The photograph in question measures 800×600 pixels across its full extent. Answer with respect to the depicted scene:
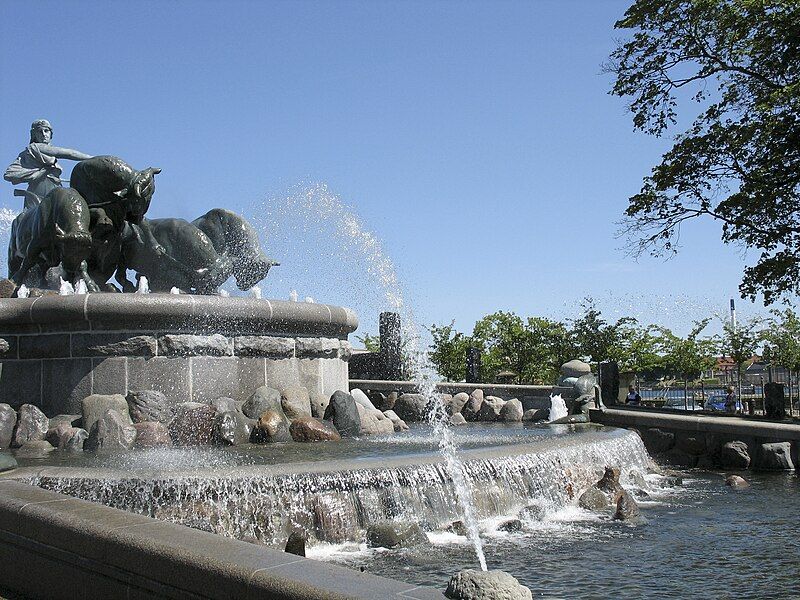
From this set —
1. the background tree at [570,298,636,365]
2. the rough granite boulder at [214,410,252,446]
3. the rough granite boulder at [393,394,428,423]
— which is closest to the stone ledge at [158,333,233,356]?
the rough granite boulder at [214,410,252,446]

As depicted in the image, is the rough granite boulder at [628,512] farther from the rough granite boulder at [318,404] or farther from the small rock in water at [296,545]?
the rough granite boulder at [318,404]

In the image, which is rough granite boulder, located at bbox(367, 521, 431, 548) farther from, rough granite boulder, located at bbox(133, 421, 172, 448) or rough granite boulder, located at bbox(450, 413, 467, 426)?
rough granite boulder, located at bbox(450, 413, 467, 426)

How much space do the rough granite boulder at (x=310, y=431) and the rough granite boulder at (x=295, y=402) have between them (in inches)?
14.4

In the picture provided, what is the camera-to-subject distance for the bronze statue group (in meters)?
13.1

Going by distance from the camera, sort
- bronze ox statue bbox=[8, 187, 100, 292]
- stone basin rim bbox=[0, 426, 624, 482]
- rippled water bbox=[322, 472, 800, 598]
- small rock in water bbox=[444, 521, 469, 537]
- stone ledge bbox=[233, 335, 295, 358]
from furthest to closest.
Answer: bronze ox statue bbox=[8, 187, 100, 292] → stone ledge bbox=[233, 335, 295, 358] → small rock in water bbox=[444, 521, 469, 537] → stone basin rim bbox=[0, 426, 624, 482] → rippled water bbox=[322, 472, 800, 598]

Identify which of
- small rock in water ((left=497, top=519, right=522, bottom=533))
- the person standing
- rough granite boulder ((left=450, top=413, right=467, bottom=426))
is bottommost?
small rock in water ((left=497, top=519, right=522, bottom=533))

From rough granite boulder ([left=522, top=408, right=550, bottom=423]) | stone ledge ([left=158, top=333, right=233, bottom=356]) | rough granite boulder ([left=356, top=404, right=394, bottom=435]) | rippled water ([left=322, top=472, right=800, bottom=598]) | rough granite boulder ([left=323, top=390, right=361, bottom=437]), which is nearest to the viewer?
rippled water ([left=322, top=472, right=800, bottom=598])

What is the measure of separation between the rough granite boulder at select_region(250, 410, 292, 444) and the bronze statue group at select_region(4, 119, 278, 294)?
3907mm

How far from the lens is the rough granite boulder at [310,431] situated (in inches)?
430

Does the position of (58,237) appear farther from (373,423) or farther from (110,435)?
(373,423)

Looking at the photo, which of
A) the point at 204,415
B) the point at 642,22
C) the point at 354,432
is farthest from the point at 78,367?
the point at 642,22

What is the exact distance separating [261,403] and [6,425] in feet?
10.3

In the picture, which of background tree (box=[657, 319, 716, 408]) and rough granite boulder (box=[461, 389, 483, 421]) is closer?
rough granite boulder (box=[461, 389, 483, 421])

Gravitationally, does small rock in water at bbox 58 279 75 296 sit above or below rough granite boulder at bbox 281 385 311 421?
above
